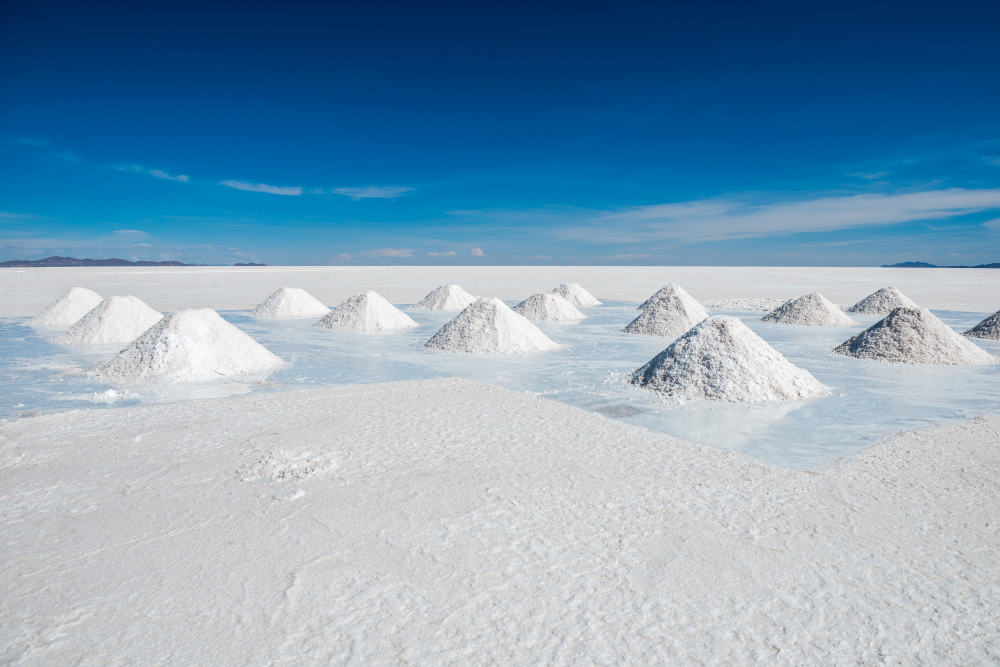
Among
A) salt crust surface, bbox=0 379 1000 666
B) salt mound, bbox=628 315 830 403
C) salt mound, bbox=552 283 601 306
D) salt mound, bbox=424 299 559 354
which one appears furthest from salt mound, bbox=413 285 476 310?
salt crust surface, bbox=0 379 1000 666

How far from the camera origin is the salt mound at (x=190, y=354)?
5867 millimetres

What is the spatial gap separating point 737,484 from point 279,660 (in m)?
2.27

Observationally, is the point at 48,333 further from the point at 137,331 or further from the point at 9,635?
the point at 9,635

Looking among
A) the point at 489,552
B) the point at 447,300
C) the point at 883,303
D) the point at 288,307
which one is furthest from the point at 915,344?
the point at 288,307

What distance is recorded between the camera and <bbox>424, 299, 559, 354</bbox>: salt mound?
25.4ft

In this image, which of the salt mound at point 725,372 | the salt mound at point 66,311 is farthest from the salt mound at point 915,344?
the salt mound at point 66,311

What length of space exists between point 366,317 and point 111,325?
372 centimetres

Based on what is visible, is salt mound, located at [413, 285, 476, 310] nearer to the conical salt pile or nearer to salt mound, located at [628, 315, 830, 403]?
the conical salt pile

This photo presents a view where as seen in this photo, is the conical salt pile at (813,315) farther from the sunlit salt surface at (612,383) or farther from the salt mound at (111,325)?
the salt mound at (111,325)

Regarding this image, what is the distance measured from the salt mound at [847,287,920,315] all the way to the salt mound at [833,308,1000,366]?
20.3 feet

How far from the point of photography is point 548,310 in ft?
38.8

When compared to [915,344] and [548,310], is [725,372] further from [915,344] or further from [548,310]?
[548,310]

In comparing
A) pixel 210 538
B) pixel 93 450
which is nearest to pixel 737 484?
pixel 210 538

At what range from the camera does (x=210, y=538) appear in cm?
244
